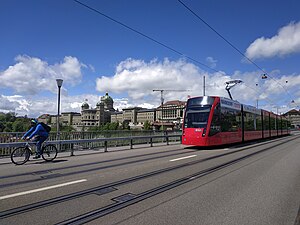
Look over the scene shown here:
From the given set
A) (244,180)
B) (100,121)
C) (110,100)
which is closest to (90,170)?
(244,180)

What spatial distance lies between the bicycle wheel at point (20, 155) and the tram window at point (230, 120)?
1155 cm

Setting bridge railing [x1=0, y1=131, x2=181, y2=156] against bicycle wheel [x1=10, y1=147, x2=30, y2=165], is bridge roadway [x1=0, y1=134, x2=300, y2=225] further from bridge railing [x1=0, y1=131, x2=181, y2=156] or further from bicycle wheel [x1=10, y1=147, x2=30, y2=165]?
bridge railing [x1=0, y1=131, x2=181, y2=156]

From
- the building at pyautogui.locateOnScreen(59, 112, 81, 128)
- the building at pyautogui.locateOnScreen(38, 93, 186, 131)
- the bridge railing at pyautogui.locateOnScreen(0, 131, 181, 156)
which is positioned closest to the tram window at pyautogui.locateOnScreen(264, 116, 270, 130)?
the bridge railing at pyautogui.locateOnScreen(0, 131, 181, 156)

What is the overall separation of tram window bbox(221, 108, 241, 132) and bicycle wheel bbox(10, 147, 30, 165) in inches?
455

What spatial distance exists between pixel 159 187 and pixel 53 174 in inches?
141

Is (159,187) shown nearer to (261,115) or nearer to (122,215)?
(122,215)

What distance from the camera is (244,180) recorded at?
6.82 meters

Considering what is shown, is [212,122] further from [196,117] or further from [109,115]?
[109,115]

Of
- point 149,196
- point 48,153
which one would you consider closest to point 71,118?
point 48,153

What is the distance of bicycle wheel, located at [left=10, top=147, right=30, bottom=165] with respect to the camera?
31.2ft

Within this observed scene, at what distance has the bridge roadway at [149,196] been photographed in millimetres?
4000

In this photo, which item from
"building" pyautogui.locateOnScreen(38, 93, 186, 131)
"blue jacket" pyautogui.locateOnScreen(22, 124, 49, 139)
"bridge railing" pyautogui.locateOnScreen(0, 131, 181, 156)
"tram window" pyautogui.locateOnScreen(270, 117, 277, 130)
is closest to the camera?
"blue jacket" pyautogui.locateOnScreen(22, 124, 49, 139)

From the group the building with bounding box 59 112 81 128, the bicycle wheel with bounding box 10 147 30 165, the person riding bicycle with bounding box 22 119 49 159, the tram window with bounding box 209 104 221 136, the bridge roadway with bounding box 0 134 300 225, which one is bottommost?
the bridge roadway with bounding box 0 134 300 225

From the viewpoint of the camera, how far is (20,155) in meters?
9.77
